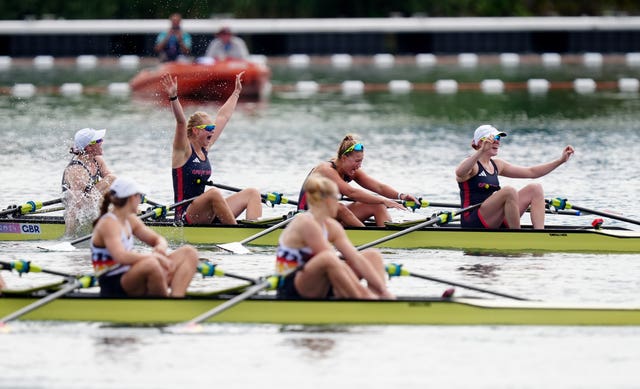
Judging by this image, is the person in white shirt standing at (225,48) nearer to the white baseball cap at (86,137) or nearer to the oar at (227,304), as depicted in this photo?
the white baseball cap at (86,137)

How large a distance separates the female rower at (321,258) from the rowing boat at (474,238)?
365 cm

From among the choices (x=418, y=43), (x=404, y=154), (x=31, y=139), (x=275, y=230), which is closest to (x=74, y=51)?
(x=418, y=43)

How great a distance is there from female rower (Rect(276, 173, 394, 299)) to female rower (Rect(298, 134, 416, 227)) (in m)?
3.13

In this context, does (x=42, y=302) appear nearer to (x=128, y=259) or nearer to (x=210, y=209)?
(x=128, y=259)

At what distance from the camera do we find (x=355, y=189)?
1480cm

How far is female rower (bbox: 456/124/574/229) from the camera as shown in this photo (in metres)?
14.6

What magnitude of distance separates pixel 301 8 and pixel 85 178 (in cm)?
3196

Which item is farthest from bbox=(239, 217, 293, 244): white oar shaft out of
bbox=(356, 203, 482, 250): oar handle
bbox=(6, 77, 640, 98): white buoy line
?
bbox=(6, 77, 640, 98): white buoy line

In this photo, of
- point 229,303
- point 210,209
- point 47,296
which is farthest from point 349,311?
point 210,209

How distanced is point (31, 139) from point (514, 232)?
525 inches

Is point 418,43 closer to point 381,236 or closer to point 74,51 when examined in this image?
point 74,51

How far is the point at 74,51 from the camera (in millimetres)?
43625

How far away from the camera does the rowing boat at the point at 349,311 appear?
11258 mm

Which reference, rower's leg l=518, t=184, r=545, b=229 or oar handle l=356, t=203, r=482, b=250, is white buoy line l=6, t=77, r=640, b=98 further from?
oar handle l=356, t=203, r=482, b=250
